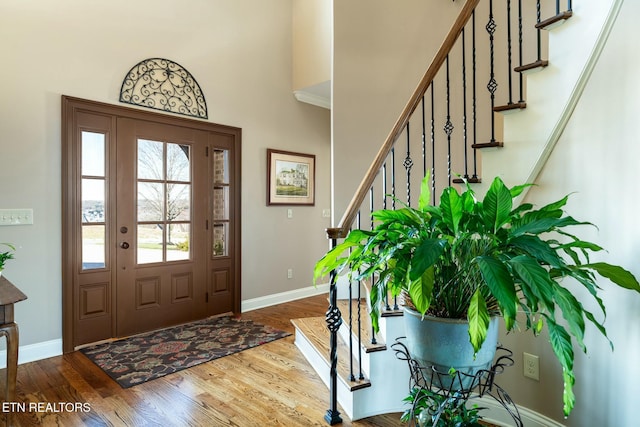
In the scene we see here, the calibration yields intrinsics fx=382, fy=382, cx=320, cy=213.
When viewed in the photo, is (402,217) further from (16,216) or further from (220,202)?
(220,202)

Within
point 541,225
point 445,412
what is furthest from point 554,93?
point 445,412

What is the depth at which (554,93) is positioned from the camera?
1818 millimetres

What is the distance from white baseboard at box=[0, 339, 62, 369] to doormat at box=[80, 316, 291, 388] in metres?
0.20

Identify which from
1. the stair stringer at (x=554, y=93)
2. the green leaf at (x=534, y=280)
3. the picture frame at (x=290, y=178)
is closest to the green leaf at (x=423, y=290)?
the green leaf at (x=534, y=280)

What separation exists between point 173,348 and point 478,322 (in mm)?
2781

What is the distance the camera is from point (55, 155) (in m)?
3.07

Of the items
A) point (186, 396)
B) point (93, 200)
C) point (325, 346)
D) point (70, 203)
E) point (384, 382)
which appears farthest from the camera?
point (93, 200)

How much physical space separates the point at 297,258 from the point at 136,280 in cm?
199

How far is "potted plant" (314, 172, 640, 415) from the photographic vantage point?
3.51 ft

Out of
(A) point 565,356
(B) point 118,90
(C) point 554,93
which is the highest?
(B) point 118,90

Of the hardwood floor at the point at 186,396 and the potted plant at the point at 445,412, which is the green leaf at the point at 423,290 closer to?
the potted plant at the point at 445,412

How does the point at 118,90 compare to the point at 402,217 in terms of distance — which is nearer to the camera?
the point at 402,217

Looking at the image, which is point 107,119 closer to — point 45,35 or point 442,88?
point 45,35

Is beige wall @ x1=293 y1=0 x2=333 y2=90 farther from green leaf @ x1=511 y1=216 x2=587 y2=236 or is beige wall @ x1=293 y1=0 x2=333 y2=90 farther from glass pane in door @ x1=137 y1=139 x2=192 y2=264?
green leaf @ x1=511 y1=216 x2=587 y2=236
